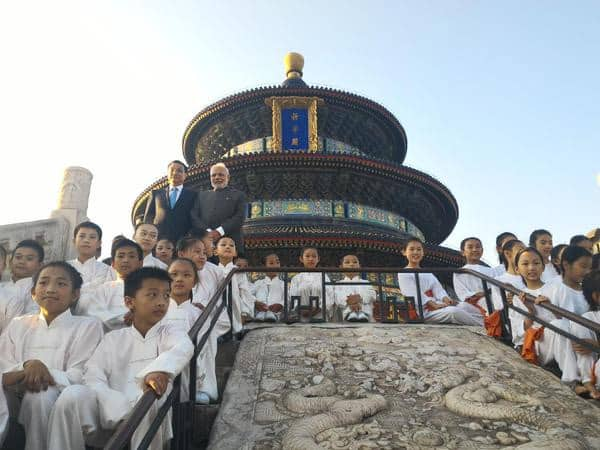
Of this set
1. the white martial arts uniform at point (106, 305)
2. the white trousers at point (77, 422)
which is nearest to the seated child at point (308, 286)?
the white martial arts uniform at point (106, 305)

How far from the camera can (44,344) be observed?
11.6 feet

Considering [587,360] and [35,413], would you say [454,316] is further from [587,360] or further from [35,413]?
[35,413]

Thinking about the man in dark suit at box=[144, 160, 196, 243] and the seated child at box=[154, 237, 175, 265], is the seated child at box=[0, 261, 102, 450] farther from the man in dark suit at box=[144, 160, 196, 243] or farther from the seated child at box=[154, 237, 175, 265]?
the man in dark suit at box=[144, 160, 196, 243]

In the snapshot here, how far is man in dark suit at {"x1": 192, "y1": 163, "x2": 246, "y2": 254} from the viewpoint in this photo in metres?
7.70

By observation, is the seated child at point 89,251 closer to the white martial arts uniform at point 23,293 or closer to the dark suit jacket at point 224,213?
the white martial arts uniform at point 23,293

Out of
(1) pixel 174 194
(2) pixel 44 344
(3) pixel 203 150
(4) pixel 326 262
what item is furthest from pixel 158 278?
(3) pixel 203 150

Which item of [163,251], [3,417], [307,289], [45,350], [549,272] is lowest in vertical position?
Result: [3,417]

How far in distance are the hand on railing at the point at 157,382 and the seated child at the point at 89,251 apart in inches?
110

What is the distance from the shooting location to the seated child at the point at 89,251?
17.8 ft

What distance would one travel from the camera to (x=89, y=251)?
550 cm

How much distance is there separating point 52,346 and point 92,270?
199 cm

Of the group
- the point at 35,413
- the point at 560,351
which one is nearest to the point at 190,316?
the point at 35,413

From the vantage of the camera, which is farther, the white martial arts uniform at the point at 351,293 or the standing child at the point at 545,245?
the white martial arts uniform at the point at 351,293

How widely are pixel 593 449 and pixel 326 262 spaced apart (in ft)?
28.9
